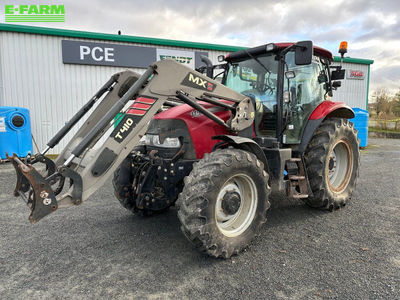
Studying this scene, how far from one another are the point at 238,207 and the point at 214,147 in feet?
2.44

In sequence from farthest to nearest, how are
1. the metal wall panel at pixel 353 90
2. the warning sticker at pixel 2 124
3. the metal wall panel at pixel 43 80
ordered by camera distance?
the metal wall panel at pixel 353 90, the metal wall panel at pixel 43 80, the warning sticker at pixel 2 124

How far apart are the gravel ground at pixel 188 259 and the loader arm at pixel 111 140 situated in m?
0.72

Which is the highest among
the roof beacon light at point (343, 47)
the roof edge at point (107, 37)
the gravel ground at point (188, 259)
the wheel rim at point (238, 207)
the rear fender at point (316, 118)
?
the roof edge at point (107, 37)

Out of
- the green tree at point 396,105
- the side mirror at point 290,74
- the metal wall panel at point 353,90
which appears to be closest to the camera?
the side mirror at point 290,74

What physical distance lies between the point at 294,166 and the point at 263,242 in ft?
3.96

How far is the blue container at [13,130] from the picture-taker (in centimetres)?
887

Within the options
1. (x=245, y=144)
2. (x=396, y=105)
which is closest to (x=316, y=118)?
(x=245, y=144)

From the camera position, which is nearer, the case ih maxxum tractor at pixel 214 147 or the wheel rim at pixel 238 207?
the case ih maxxum tractor at pixel 214 147

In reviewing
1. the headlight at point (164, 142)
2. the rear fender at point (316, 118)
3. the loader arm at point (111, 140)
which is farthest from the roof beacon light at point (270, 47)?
the headlight at point (164, 142)

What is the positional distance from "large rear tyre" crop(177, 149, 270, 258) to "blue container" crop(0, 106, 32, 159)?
27.4 ft

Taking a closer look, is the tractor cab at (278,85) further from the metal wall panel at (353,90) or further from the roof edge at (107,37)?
the metal wall panel at (353,90)

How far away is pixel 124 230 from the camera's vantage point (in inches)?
150

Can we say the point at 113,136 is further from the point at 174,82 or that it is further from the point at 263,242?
the point at 263,242

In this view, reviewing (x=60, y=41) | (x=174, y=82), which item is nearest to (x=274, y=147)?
(x=174, y=82)
